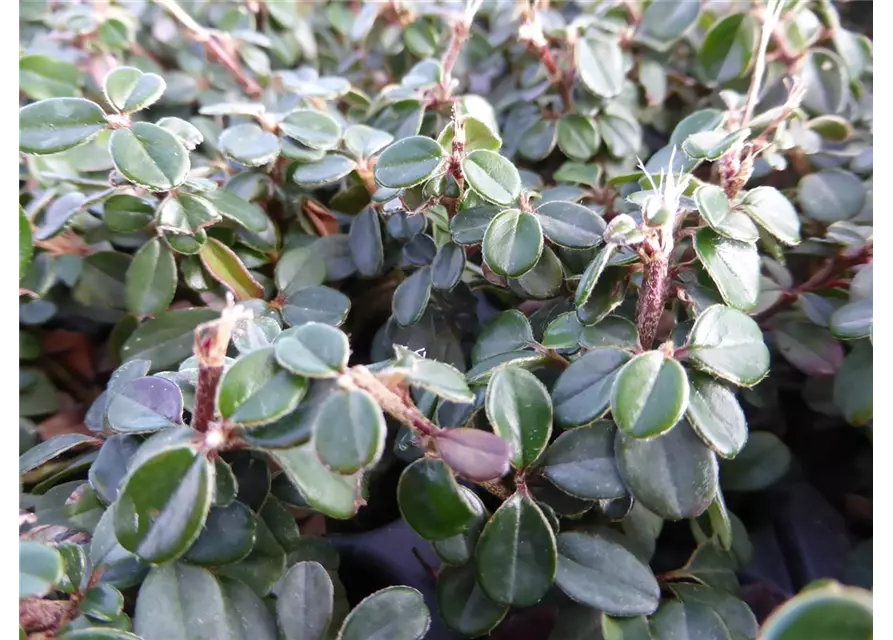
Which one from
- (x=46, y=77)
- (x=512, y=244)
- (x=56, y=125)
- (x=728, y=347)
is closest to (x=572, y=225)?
(x=512, y=244)

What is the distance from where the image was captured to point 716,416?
49 cm

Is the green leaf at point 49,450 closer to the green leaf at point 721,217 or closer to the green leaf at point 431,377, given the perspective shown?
the green leaf at point 431,377

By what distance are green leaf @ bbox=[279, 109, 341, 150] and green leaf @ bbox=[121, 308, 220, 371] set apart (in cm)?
23

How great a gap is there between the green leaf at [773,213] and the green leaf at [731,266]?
0.12 feet

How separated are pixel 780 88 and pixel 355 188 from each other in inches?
25.7

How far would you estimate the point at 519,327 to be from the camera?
0.62m

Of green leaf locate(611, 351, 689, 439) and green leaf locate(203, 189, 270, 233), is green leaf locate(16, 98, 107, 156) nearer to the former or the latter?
green leaf locate(203, 189, 270, 233)

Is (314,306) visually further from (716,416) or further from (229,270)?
(716,416)

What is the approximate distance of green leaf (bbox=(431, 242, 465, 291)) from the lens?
0.62m

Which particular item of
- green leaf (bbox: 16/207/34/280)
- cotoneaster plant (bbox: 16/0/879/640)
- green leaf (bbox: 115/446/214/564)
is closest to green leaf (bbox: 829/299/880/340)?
cotoneaster plant (bbox: 16/0/879/640)

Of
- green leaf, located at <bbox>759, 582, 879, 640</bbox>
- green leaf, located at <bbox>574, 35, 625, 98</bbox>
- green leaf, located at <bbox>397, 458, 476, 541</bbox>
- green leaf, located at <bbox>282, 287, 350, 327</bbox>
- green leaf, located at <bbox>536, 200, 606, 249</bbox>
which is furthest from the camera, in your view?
green leaf, located at <bbox>574, 35, 625, 98</bbox>

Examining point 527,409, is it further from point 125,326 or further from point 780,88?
point 780,88

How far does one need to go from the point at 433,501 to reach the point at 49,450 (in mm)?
383

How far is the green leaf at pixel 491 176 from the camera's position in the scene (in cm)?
56
